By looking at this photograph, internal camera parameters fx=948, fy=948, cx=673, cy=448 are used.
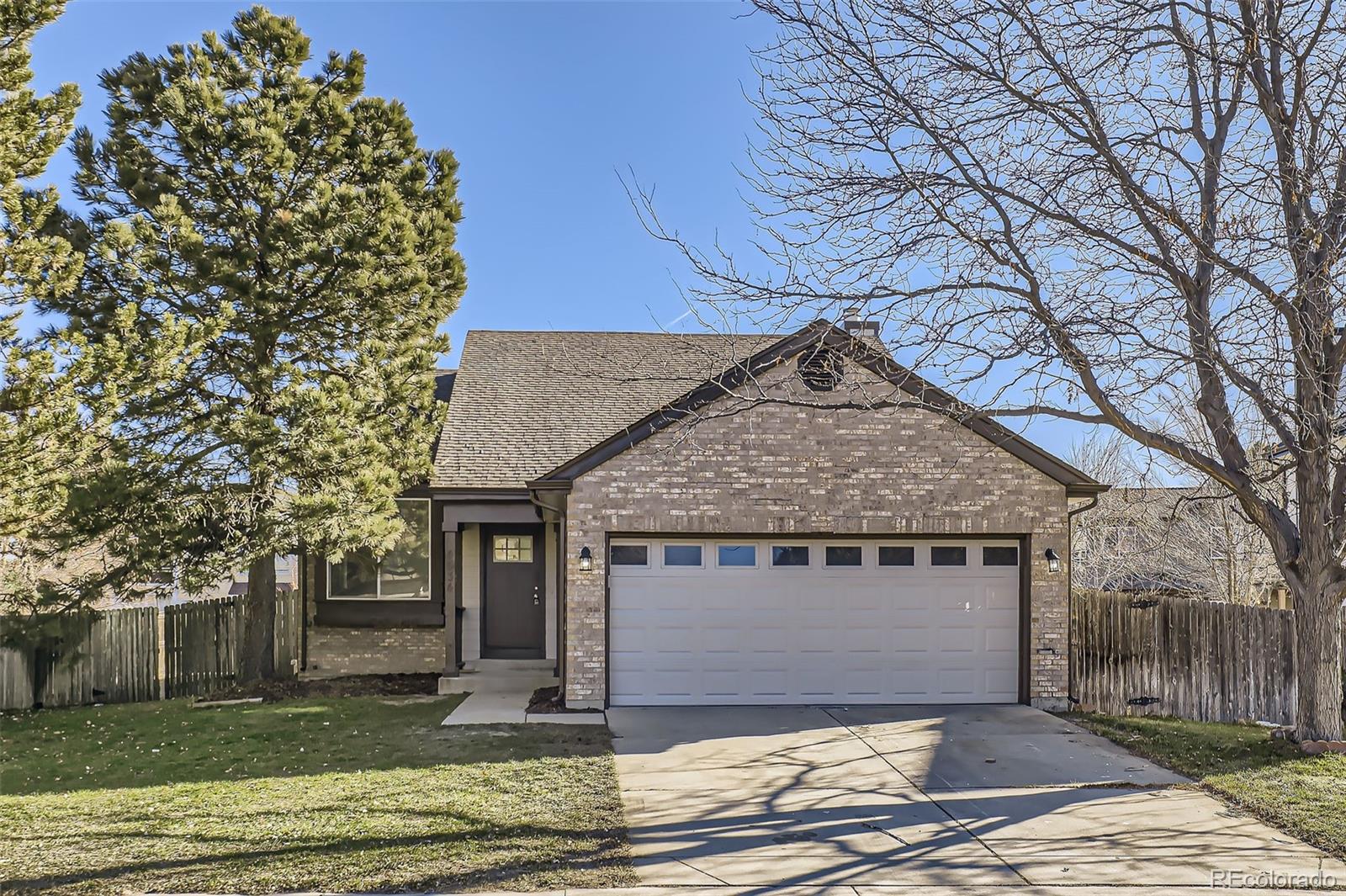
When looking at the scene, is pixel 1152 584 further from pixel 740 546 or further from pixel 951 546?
pixel 740 546

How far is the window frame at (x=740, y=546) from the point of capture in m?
12.6

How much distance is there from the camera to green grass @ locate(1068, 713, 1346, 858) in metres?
7.41

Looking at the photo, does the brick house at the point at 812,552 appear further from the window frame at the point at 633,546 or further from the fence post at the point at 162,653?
the fence post at the point at 162,653

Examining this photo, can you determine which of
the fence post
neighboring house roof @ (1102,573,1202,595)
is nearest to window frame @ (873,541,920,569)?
neighboring house roof @ (1102,573,1202,595)

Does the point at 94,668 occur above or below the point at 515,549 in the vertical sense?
below

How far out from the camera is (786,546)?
12664 mm

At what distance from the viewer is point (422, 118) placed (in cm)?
1535

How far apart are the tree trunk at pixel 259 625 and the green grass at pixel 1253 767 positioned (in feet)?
37.9

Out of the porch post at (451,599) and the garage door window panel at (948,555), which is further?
the porch post at (451,599)

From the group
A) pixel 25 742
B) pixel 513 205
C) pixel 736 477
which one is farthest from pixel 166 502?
pixel 736 477

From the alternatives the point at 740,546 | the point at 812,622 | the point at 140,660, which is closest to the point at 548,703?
the point at 740,546

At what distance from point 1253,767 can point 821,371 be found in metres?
6.30

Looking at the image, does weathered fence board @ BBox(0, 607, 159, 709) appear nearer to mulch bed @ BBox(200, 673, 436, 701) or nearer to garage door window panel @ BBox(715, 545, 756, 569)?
mulch bed @ BBox(200, 673, 436, 701)

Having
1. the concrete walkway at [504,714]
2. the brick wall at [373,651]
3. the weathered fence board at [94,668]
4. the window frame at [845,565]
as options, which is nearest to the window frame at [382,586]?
the brick wall at [373,651]
